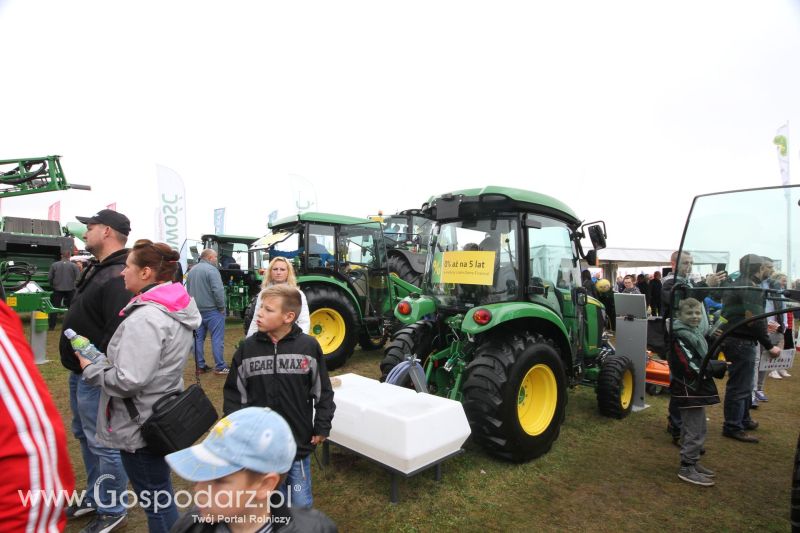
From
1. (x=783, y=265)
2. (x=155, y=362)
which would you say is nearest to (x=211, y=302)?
(x=155, y=362)

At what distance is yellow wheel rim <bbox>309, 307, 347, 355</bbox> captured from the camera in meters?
6.25

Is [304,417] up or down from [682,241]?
down

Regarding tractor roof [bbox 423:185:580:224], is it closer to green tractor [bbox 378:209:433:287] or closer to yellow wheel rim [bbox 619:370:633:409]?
yellow wheel rim [bbox 619:370:633:409]

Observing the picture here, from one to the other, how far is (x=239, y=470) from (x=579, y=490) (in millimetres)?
2628

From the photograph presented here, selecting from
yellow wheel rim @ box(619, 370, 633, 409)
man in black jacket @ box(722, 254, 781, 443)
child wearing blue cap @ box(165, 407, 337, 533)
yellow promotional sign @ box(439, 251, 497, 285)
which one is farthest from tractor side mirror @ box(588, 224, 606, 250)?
child wearing blue cap @ box(165, 407, 337, 533)

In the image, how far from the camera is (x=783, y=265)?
2.19 meters

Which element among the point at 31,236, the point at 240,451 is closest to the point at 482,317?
the point at 240,451

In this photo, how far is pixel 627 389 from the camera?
14.4ft

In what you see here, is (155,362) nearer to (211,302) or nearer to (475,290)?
(475,290)

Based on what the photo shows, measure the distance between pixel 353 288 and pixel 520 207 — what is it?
3.91 meters

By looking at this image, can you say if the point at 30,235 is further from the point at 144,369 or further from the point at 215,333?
the point at 144,369

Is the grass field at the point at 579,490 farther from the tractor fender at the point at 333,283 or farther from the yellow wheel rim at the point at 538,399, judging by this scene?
the tractor fender at the point at 333,283

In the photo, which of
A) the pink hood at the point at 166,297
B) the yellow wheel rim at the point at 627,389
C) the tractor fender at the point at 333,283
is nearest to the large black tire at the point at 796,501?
the yellow wheel rim at the point at 627,389

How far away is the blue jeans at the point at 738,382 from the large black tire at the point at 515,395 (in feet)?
5.12
